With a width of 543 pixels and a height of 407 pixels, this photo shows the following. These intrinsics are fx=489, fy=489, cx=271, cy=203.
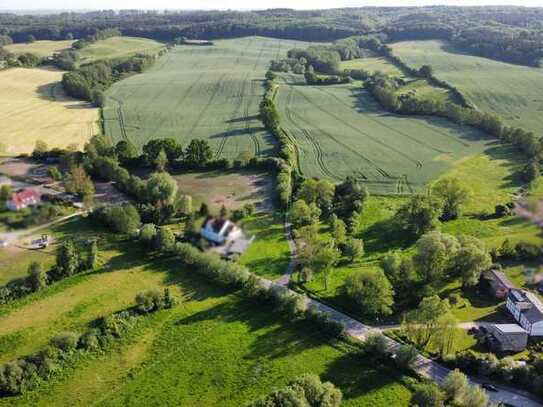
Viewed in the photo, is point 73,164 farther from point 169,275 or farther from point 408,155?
point 408,155

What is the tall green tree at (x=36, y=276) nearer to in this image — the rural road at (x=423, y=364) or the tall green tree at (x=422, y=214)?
the rural road at (x=423, y=364)

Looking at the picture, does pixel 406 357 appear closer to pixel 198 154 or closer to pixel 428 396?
pixel 428 396

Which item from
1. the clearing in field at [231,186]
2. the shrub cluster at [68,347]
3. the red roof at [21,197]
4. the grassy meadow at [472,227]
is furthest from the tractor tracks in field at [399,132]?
the red roof at [21,197]

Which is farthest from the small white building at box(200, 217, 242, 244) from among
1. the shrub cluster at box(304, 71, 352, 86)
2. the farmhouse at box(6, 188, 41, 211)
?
the shrub cluster at box(304, 71, 352, 86)

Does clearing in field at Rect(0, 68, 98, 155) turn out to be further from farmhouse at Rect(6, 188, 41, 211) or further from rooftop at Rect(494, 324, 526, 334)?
rooftop at Rect(494, 324, 526, 334)

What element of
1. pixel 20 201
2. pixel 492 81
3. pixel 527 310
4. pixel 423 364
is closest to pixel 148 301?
pixel 20 201
